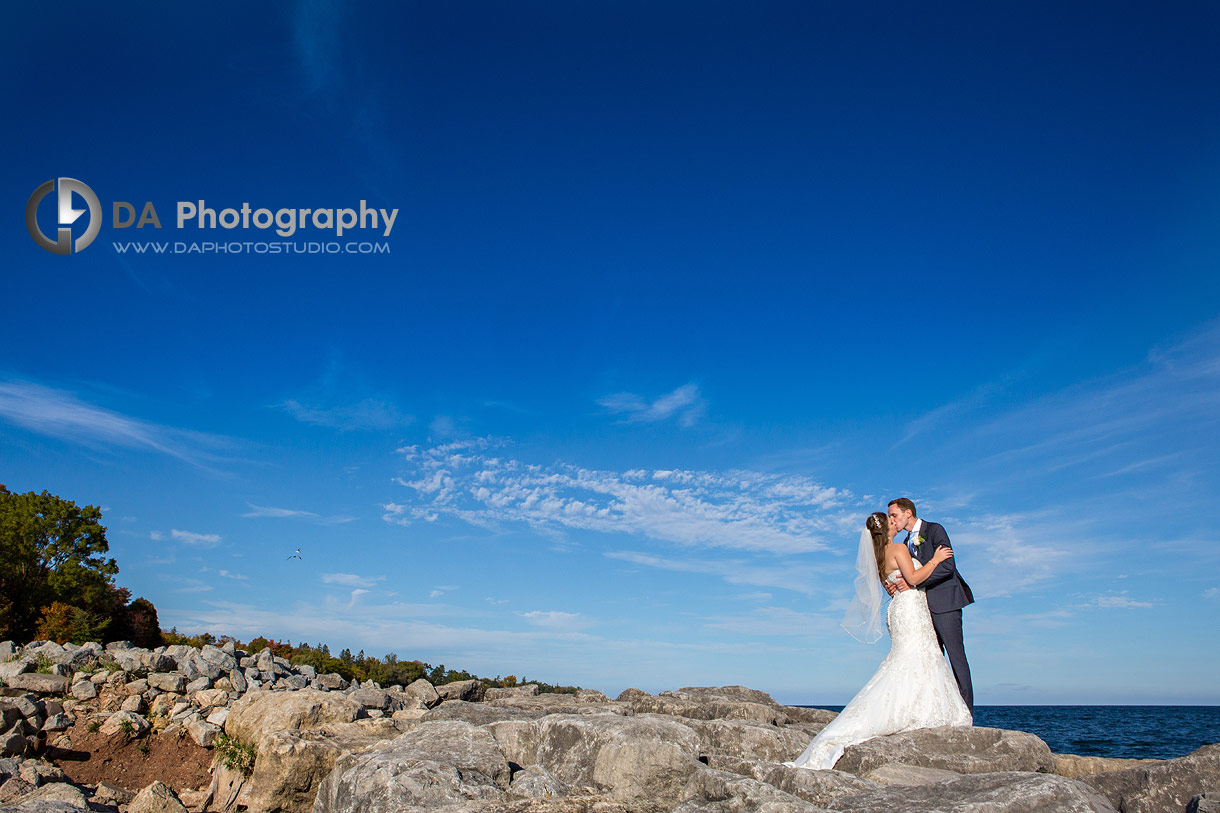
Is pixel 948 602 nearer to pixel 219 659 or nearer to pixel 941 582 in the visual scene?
pixel 941 582

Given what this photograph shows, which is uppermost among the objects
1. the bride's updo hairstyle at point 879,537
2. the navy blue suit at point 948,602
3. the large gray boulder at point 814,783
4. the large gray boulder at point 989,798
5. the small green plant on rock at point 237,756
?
the bride's updo hairstyle at point 879,537

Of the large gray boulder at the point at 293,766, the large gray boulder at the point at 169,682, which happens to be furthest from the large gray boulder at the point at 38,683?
the large gray boulder at the point at 293,766

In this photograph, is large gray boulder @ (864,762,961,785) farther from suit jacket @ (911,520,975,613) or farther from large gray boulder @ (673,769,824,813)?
suit jacket @ (911,520,975,613)

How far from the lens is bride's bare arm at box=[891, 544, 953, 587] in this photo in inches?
417

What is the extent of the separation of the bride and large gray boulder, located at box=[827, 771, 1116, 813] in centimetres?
394

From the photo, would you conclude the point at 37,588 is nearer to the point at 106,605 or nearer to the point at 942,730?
the point at 106,605

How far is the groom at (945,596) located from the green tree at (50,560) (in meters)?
23.3

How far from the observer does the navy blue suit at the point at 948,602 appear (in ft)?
34.8

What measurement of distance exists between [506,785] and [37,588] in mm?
23502

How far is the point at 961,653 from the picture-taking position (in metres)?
10.7

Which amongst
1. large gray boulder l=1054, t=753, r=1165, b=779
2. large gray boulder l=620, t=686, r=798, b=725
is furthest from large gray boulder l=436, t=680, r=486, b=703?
large gray boulder l=1054, t=753, r=1165, b=779

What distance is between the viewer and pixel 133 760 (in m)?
15.8

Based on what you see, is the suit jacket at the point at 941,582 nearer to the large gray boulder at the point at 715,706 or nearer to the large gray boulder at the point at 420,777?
the large gray boulder at the point at 715,706

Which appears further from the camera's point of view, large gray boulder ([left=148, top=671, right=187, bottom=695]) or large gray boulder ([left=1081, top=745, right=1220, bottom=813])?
large gray boulder ([left=148, top=671, right=187, bottom=695])
